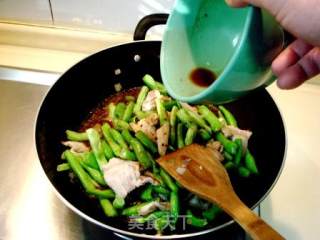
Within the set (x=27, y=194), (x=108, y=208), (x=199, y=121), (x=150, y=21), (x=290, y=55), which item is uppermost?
(x=290, y=55)

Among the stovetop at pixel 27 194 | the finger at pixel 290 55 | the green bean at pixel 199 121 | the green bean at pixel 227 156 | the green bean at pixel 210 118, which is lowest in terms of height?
the stovetop at pixel 27 194

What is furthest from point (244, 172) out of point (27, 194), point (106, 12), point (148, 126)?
point (106, 12)

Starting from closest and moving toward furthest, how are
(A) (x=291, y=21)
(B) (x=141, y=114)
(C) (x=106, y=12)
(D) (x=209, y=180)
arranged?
1. (A) (x=291, y=21)
2. (D) (x=209, y=180)
3. (B) (x=141, y=114)
4. (C) (x=106, y=12)

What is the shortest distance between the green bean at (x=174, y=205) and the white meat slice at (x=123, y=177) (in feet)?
0.18

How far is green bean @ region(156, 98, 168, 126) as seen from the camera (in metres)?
0.95

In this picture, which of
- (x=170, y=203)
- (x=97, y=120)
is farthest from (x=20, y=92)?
(x=170, y=203)

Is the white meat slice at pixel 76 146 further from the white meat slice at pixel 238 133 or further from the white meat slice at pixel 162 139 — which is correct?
the white meat slice at pixel 238 133

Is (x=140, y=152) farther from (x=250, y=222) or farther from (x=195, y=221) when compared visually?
(x=250, y=222)

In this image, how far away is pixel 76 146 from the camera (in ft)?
3.04

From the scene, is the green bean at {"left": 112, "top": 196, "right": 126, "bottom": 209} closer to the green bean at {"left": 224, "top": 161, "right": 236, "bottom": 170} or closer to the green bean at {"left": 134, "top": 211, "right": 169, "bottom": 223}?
the green bean at {"left": 134, "top": 211, "right": 169, "bottom": 223}

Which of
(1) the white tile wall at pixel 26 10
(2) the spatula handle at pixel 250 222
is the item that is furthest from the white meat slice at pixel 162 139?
(1) the white tile wall at pixel 26 10

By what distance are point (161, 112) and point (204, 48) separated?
0.78 ft

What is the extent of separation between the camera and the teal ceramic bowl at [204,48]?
1.99 feet

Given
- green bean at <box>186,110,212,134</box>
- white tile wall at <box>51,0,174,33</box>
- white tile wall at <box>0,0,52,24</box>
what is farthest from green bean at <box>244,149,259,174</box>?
white tile wall at <box>0,0,52,24</box>
